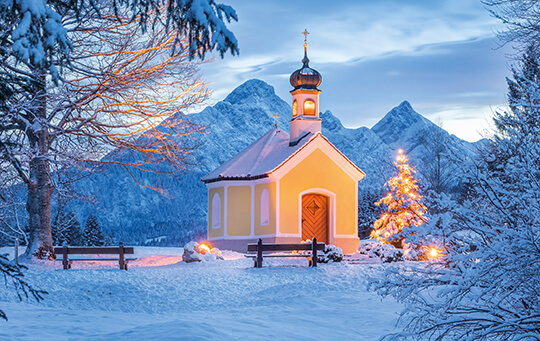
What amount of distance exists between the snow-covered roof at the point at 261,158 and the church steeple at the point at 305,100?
2.08 ft

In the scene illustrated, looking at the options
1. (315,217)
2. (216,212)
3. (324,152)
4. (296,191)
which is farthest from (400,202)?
(216,212)

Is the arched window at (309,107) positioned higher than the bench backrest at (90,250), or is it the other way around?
the arched window at (309,107)

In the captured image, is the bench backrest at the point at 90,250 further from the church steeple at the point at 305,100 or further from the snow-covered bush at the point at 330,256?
the church steeple at the point at 305,100

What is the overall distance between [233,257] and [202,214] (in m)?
89.6

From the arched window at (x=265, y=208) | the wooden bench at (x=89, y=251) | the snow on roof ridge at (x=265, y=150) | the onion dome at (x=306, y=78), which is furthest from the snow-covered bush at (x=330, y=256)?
the onion dome at (x=306, y=78)

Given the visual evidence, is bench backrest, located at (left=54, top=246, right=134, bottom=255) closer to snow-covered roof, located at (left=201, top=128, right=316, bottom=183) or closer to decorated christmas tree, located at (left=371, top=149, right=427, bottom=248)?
snow-covered roof, located at (left=201, top=128, right=316, bottom=183)

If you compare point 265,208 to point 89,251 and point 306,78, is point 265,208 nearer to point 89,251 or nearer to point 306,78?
point 306,78

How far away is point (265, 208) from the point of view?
26000 millimetres

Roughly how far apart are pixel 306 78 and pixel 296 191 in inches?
206

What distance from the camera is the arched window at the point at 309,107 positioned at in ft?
91.7

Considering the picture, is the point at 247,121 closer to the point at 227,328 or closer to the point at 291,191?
the point at 291,191

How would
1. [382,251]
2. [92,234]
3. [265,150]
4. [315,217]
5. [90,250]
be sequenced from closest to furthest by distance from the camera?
[90,250], [382,251], [315,217], [265,150], [92,234]

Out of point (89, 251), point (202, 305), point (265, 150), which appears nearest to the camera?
point (202, 305)

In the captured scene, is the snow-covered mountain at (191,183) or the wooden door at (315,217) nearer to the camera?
the wooden door at (315,217)
